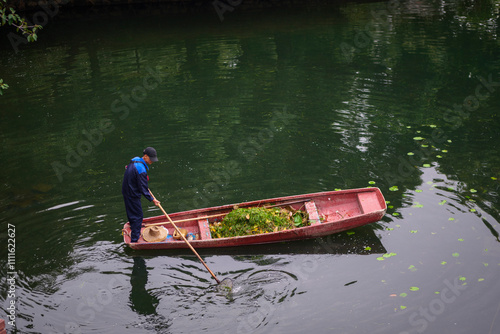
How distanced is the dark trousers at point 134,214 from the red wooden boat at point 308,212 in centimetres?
20

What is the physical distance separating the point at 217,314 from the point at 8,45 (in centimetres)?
2597

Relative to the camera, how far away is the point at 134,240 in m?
11.1

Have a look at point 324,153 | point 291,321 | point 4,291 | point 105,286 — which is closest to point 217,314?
point 291,321

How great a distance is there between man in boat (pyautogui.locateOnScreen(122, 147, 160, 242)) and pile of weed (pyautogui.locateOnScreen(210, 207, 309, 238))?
5.62ft
